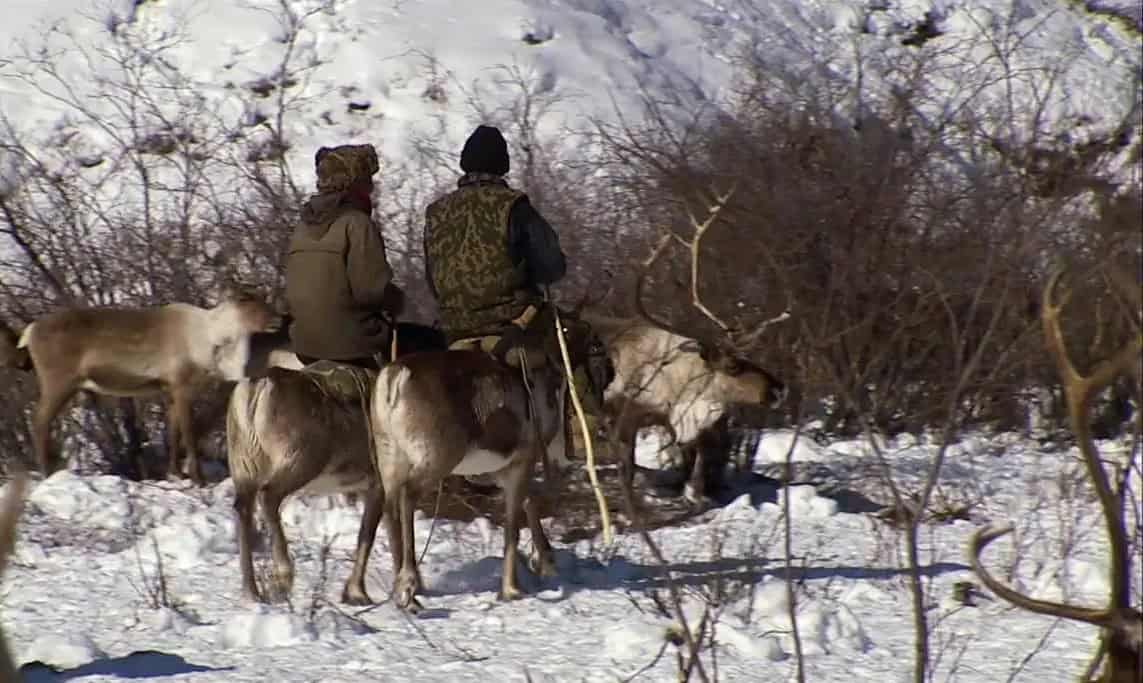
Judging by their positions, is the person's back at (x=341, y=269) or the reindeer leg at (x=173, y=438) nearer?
the person's back at (x=341, y=269)

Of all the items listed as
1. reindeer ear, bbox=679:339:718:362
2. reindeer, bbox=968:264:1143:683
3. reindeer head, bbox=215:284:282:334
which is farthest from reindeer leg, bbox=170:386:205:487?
reindeer, bbox=968:264:1143:683

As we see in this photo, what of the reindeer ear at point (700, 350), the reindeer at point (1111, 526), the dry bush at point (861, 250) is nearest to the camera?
the reindeer at point (1111, 526)

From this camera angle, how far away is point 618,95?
2156cm

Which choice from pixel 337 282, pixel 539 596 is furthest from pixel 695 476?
pixel 337 282

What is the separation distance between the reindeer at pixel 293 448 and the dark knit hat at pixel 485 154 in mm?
1090

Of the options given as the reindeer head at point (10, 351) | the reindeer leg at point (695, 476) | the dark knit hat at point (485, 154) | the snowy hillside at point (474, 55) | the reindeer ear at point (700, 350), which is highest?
the snowy hillside at point (474, 55)

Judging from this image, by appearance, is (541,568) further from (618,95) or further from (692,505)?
(618,95)

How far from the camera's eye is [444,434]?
7176mm

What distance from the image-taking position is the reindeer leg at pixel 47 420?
10891 mm

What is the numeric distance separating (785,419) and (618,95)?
10399mm

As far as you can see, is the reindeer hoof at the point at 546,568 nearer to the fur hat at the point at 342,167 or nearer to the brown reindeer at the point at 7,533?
the fur hat at the point at 342,167

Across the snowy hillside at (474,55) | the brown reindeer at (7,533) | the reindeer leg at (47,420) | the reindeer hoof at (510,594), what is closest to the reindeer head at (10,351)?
the reindeer leg at (47,420)

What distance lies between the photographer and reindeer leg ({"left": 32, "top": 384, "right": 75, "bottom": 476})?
10.9 m

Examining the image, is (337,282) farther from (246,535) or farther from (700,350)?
(700,350)
